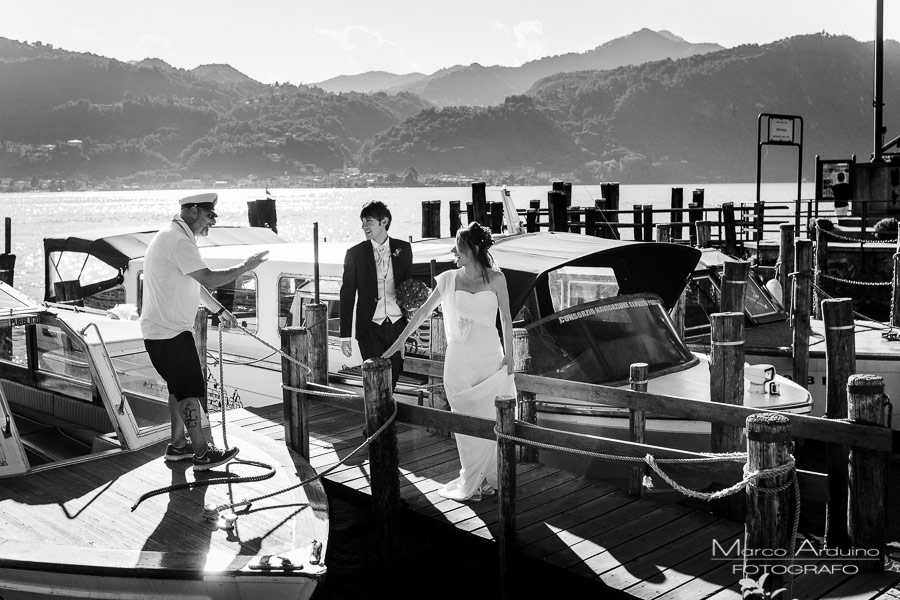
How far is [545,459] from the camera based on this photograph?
829 centimetres

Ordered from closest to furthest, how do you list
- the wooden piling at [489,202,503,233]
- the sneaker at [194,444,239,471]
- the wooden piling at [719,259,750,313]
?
the sneaker at [194,444,239,471], the wooden piling at [719,259,750,313], the wooden piling at [489,202,503,233]

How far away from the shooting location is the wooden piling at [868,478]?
17.5 ft

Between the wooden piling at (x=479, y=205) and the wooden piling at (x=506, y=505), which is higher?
the wooden piling at (x=479, y=205)

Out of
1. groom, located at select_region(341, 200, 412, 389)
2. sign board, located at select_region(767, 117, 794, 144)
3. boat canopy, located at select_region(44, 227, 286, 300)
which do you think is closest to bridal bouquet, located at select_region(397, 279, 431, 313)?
groom, located at select_region(341, 200, 412, 389)

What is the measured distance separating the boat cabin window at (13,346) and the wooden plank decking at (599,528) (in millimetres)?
2952

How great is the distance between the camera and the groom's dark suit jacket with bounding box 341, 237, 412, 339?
791 centimetres

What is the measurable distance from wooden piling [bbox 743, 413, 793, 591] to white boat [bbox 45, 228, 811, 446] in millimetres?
3136

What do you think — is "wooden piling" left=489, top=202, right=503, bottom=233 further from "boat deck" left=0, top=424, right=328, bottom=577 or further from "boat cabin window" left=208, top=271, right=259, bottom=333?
"boat deck" left=0, top=424, right=328, bottom=577

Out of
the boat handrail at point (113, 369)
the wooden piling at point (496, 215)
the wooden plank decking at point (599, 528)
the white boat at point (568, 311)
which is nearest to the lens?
the wooden plank decking at point (599, 528)

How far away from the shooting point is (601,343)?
28.2ft

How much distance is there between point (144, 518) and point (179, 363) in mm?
1113

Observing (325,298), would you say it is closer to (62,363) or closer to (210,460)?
(62,363)

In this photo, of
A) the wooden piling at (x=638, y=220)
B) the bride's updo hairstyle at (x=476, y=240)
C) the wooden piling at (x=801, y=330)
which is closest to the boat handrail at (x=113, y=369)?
the bride's updo hairstyle at (x=476, y=240)

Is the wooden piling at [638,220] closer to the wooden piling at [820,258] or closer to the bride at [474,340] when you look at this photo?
the wooden piling at [820,258]
